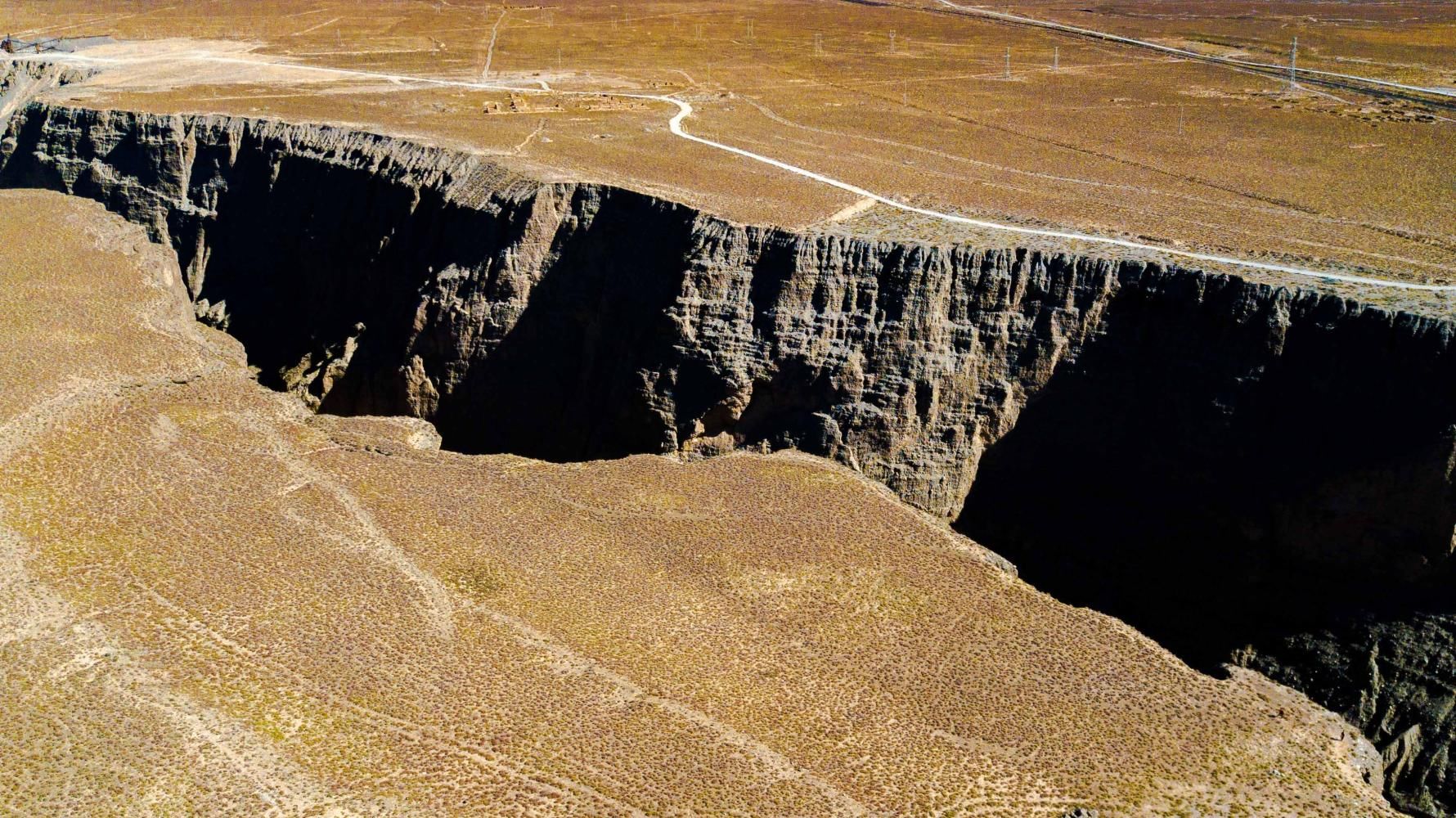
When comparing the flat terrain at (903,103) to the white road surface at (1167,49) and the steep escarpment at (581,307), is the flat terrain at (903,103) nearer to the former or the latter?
the white road surface at (1167,49)

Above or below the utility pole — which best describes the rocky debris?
below

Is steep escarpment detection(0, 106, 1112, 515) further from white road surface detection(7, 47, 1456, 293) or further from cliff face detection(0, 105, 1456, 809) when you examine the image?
white road surface detection(7, 47, 1456, 293)

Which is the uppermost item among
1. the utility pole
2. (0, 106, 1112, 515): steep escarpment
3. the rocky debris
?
the utility pole

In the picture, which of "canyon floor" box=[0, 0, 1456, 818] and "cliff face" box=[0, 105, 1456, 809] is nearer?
"canyon floor" box=[0, 0, 1456, 818]

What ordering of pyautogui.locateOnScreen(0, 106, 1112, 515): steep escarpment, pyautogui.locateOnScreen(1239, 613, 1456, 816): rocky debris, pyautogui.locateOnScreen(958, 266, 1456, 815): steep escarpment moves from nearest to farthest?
1. pyautogui.locateOnScreen(1239, 613, 1456, 816): rocky debris
2. pyautogui.locateOnScreen(958, 266, 1456, 815): steep escarpment
3. pyautogui.locateOnScreen(0, 106, 1112, 515): steep escarpment

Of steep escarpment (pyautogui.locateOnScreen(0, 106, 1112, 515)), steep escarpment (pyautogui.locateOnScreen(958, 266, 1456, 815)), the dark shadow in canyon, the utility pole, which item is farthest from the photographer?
the utility pole

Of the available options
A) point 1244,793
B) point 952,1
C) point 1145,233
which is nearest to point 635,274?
point 1145,233

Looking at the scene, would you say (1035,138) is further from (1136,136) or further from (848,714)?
(848,714)

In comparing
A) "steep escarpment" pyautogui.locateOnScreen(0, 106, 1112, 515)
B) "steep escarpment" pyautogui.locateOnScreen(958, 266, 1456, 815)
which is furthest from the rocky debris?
"steep escarpment" pyautogui.locateOnScreen(0, 106, 1112, 515)
